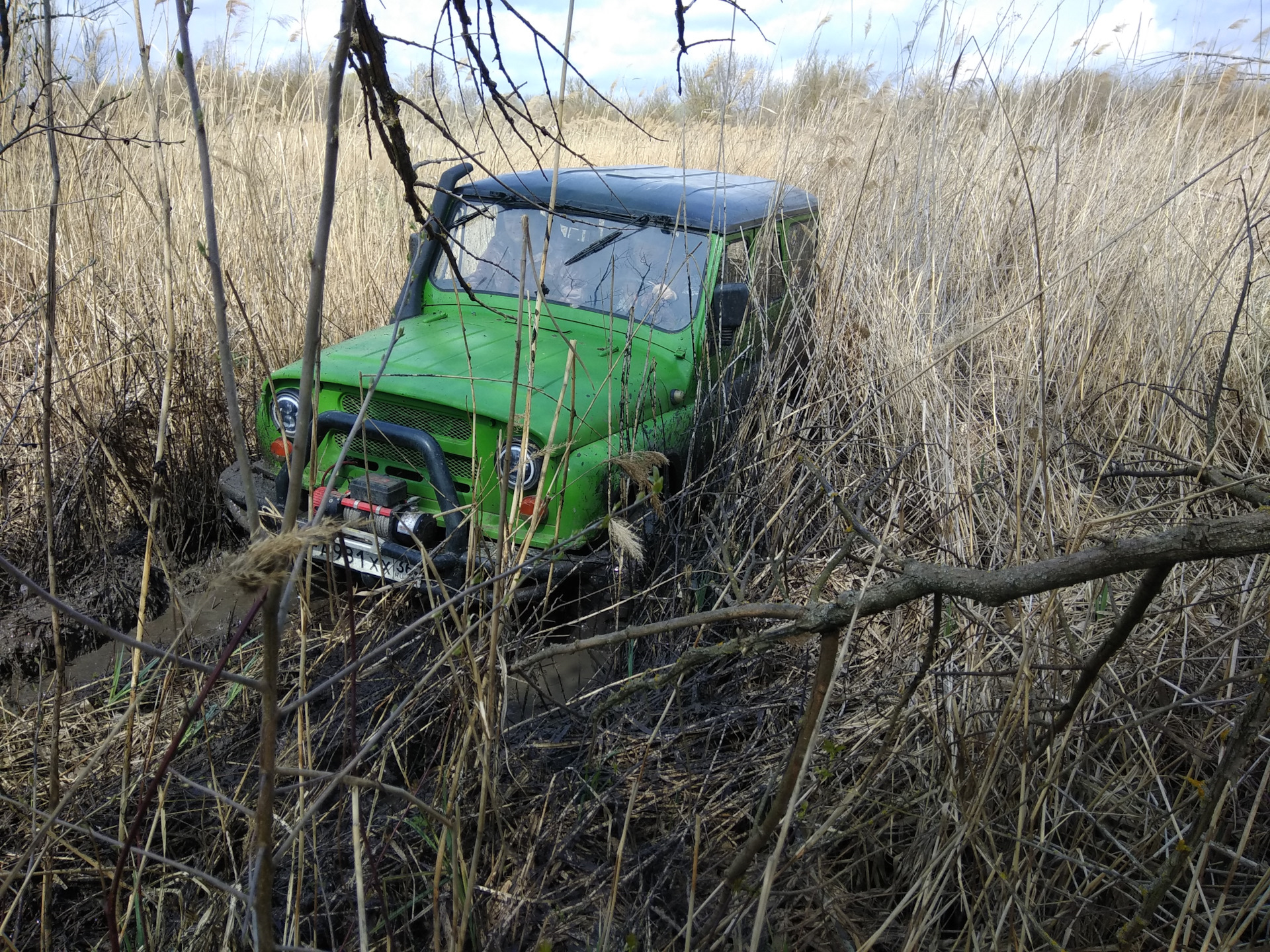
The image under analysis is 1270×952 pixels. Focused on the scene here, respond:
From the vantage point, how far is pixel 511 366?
2562mm

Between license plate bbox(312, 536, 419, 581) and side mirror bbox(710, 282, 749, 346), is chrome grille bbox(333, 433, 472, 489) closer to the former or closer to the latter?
license plate bbox(312, 536, 419, 581)

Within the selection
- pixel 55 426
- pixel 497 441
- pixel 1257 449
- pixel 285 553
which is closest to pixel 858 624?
pixel 497 441

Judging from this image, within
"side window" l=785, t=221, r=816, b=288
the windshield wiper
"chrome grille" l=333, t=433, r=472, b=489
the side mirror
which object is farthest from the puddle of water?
"side window" l=785, t=221, r=816, b=288

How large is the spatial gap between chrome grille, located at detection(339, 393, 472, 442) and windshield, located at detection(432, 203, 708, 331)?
0.63m

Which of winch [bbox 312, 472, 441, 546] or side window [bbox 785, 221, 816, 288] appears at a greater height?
side window [bbox 785, 221, 816, 288]

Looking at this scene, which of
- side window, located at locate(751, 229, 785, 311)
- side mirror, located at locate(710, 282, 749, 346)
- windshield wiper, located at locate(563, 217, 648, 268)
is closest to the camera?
side mirror, located at locate(710, 282, 749, 346)

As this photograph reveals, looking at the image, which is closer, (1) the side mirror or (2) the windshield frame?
(1) the side mirror

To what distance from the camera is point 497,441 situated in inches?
92.4

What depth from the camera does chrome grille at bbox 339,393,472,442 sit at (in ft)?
8.00

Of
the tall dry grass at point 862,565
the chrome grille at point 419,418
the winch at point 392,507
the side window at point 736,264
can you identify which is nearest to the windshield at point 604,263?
the side window at point 736,264

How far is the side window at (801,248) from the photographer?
3.38 meters

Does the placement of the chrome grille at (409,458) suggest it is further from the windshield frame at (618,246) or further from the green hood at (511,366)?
the windshield frame at (618,246)

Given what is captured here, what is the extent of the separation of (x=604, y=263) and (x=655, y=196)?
297mm

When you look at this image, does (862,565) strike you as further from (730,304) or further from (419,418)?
(419,418)
